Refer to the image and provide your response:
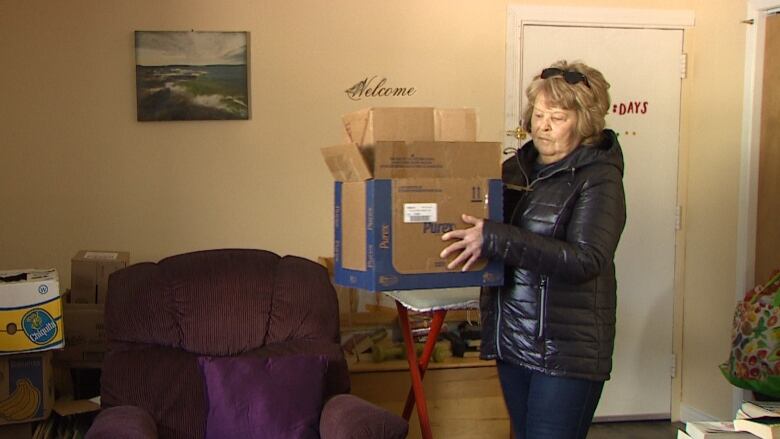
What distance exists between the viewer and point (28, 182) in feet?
10.9

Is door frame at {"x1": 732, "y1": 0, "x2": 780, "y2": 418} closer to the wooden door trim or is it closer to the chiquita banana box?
the wooden door trim

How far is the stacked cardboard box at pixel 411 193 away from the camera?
76.8 inches

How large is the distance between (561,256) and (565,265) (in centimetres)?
2

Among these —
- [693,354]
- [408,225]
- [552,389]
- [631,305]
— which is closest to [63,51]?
[408,225]

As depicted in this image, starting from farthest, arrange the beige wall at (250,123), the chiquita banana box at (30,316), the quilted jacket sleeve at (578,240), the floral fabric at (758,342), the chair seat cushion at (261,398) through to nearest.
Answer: the beige wall at (250,123) → the floral fabric at (758,342) → the chiquita banana box at (30,316) → the chair seat cushion at (261,398) → the quilted jacket sleeve at (578,240)

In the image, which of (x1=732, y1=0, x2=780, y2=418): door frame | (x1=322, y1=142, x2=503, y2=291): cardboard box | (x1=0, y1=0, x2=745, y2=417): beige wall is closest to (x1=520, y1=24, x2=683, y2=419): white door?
(x1=0, y1=0, x2=745, y2=417): beige wall

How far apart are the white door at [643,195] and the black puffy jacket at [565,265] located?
1.87 m

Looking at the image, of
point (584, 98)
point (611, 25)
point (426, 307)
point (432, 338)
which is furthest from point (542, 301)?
point (611, 25)

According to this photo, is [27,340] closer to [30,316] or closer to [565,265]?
[30,316]

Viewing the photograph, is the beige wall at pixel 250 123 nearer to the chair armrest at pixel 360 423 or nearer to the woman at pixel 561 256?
the chair armrest at pixel 360 423

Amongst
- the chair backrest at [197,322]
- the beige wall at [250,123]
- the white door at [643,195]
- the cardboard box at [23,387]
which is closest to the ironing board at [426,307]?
the chair backrest at [197,322]

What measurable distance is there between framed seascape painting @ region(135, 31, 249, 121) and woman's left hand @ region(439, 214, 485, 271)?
173 cm

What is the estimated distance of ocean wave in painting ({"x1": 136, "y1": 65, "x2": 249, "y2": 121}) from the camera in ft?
11.0

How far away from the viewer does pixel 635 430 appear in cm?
389
